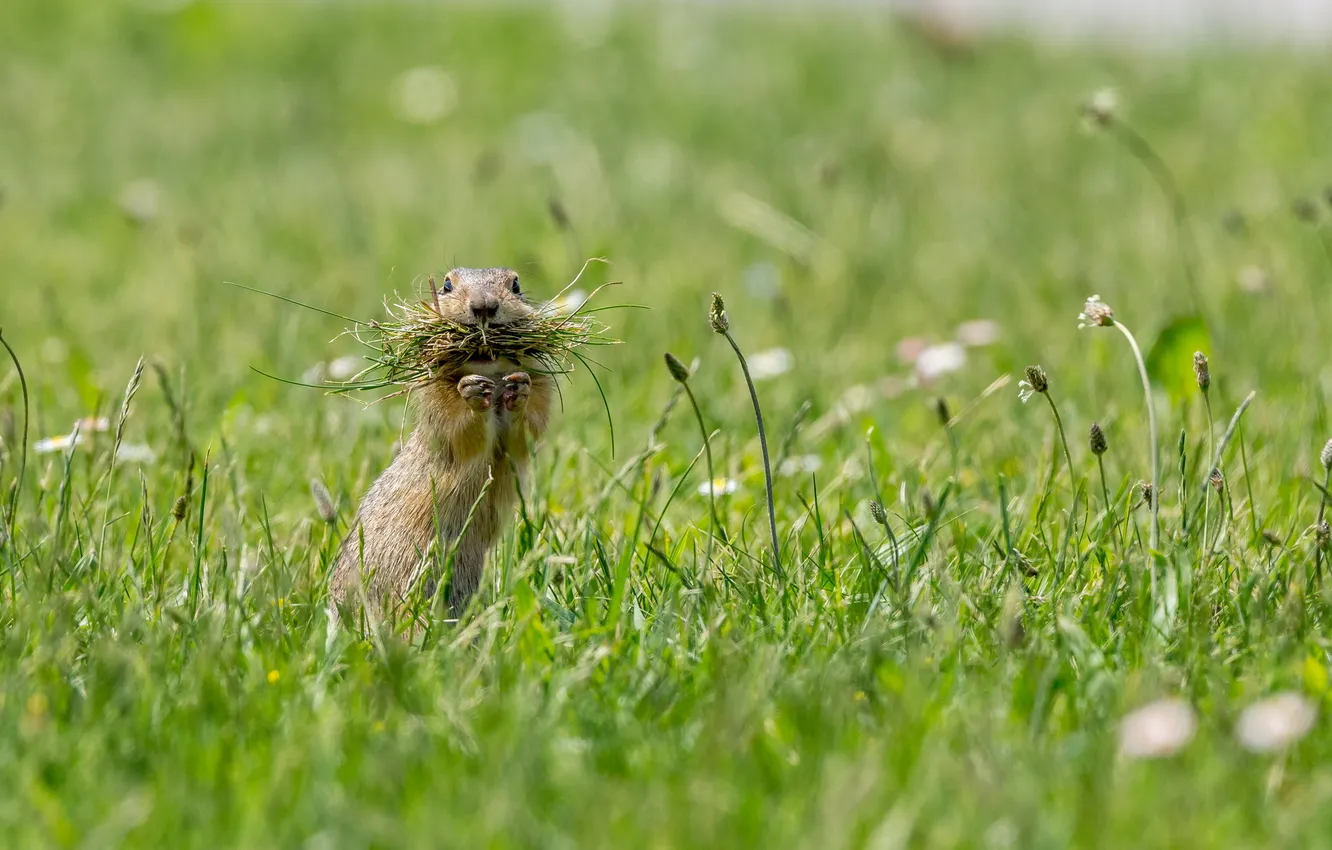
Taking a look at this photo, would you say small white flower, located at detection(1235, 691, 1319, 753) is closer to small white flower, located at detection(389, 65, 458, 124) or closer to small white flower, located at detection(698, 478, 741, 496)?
small white flower, located at detection(698, 478, 741, 496)

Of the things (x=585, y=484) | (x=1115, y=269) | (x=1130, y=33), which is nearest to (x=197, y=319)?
(x=585, y=484)

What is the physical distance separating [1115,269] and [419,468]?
146 inches

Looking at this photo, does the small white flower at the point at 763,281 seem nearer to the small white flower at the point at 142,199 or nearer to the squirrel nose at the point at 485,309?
the small white flower at the point at 142,199

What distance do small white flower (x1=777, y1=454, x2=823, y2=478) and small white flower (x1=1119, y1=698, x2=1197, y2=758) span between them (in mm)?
1850

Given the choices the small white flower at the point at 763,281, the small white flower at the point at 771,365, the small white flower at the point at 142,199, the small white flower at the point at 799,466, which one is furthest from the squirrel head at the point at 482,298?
the small white flower at the point at 142,199

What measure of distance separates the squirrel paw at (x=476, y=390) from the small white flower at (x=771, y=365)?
1.81m

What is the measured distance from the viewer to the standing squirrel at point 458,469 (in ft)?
10.7

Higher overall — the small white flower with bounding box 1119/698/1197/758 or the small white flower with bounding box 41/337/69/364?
the small white flower with bounding box 41/337/69/364

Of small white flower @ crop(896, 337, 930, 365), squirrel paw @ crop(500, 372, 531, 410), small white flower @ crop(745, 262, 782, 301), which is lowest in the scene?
squirrel paw @ crop(500, 372, 531, 410)

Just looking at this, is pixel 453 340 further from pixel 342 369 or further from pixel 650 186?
pixel 650 186

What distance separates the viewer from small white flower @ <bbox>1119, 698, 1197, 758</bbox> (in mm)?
2156

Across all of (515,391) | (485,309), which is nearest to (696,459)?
(515,391)

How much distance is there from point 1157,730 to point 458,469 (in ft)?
5.35

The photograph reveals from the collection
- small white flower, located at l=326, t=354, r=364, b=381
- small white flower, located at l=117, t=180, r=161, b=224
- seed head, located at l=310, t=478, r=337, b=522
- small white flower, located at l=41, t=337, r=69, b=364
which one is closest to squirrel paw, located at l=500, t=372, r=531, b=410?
seed head, located at l=310, t=478, r=337, b=522
